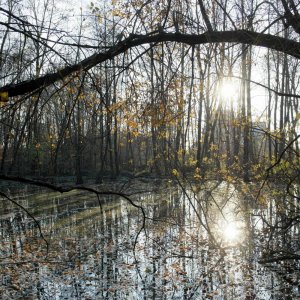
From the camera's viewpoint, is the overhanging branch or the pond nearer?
the overhanging branch

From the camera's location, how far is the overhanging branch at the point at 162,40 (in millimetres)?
3127

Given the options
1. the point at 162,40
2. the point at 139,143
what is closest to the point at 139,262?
the point at 139,143

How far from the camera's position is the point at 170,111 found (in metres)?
4.20

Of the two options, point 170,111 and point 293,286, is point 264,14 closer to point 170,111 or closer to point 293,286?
point 170,111

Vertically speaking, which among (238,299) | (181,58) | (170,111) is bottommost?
(238,299)

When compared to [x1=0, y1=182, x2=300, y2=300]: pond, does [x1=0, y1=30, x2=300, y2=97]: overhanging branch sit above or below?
above

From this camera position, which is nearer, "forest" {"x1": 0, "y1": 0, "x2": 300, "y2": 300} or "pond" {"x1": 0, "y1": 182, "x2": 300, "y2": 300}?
"forest" {"x1": 0, "y1": 0, "x2": 300, "y2": 300}

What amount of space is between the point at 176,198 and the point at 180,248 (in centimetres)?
852

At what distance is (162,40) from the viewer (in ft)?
11.5

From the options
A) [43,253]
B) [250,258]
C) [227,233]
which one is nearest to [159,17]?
[250,258]

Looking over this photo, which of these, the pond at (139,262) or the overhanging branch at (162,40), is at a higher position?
the overhanging branch at (162,40)

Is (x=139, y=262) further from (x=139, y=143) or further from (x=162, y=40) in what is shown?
(x=162, y=40)

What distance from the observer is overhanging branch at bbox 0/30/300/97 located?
123 inches

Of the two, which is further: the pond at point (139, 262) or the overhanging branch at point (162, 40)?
the pond at point (139, 262)
